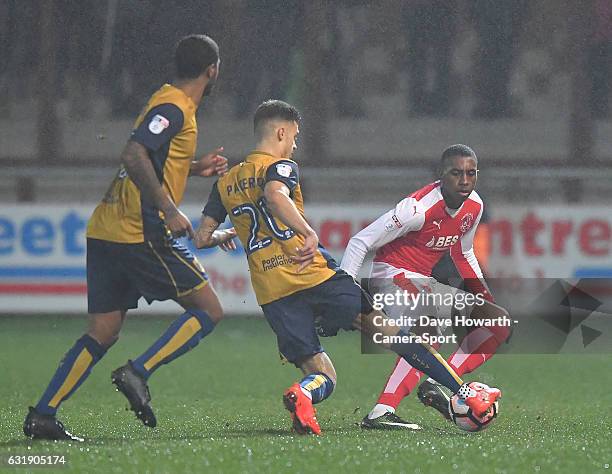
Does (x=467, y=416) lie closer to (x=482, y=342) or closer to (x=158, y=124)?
(x=482, y=342)

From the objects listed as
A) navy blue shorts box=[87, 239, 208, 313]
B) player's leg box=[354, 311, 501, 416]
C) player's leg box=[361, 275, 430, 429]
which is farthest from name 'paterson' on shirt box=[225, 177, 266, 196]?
player's leg box=[361, 275, 430, 429]

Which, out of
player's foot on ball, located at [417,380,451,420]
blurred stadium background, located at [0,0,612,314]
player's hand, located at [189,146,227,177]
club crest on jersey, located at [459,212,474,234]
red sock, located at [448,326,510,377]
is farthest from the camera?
blurred stadium background, located at [0,0,612,314]

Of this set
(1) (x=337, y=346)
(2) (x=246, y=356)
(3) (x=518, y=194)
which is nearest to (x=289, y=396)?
(2) (x=246, y=356)

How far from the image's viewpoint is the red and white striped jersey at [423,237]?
748 centimetres

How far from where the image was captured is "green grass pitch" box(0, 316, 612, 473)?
5.67 meters

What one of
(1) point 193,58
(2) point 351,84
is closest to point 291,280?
(1) point 193,58

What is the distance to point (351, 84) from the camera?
50.6 ft

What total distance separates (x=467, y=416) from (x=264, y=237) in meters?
1.21

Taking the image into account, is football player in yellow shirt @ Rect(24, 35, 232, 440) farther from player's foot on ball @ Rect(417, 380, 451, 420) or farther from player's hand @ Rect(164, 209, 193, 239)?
player's foot on ball @ Rect(417, 380, 451, 420)

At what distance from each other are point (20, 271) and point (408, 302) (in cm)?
653

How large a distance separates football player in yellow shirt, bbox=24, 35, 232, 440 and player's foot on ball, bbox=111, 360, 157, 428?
0.05 metres

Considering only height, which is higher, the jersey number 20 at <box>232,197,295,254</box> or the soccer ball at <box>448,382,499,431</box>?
the jersey number 20 at <box>232,197,295,254</box>

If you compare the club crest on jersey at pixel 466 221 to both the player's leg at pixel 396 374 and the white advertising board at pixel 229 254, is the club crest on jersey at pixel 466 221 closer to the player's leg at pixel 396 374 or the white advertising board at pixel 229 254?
the player's leg at pixel 396 374

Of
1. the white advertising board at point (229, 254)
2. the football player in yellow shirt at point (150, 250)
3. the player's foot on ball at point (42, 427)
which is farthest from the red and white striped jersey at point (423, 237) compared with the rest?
the white advertising board at point (229, 254)
